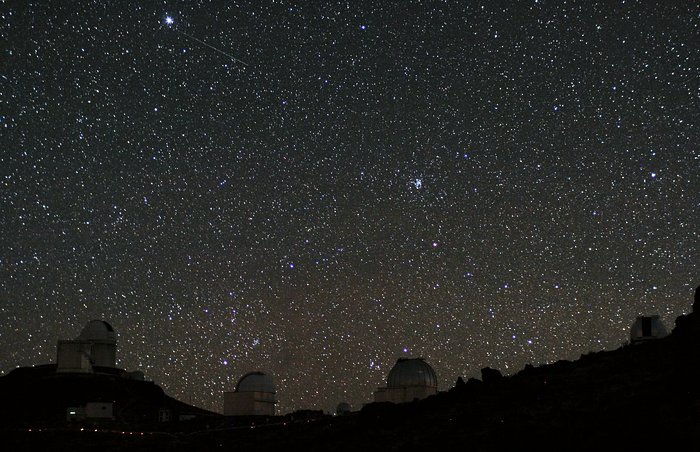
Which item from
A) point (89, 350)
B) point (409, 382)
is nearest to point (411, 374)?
point (409, 382)

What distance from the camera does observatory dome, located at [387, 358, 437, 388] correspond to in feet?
155

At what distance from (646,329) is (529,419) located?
2462 centimetres

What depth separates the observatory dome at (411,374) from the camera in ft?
155

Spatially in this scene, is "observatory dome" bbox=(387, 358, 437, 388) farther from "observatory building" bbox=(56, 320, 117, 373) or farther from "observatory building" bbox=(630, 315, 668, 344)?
"observatory building" bbox=(56, 320, 117, 373)

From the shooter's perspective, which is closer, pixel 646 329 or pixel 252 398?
pixel 646 329

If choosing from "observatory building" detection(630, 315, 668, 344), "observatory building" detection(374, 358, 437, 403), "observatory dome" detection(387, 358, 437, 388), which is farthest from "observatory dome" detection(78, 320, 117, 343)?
"observatory building" detection(630, 315, 668, 344)

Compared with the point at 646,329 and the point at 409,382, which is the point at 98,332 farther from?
the point at 646,329

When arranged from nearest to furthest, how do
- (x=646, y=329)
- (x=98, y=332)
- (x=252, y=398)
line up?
(x=646, y=329) < (x=252, y=398) < (x=98, y=332)

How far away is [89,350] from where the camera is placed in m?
60.0

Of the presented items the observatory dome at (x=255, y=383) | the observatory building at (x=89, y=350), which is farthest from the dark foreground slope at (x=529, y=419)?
the observatory building at (x=89, y=350)

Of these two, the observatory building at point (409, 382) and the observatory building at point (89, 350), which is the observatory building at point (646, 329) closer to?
the observatory building at point (409, 382)

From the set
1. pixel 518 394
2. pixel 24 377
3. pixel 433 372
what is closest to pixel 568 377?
pixel 518 394

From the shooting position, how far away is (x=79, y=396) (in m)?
52.5

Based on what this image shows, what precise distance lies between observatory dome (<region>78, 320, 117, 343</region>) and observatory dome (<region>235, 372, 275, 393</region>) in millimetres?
14297
